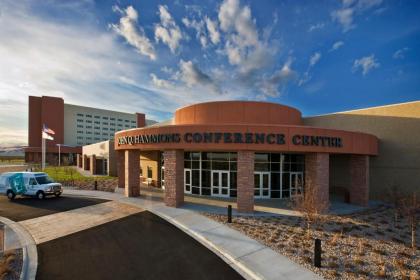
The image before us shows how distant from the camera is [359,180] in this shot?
18.6m

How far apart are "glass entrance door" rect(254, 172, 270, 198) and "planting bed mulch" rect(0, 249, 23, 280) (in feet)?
55.3

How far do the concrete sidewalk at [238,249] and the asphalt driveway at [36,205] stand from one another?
7.19 metres

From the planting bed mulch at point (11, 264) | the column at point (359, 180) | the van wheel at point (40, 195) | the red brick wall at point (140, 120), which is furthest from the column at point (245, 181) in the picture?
the red brick wall at point (140, 120)

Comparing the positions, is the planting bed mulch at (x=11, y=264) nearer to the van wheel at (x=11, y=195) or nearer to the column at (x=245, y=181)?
the column at (x=245, y=181)

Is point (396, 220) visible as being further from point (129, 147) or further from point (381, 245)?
point (129, 147)

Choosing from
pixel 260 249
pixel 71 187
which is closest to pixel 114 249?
pixel 260 249

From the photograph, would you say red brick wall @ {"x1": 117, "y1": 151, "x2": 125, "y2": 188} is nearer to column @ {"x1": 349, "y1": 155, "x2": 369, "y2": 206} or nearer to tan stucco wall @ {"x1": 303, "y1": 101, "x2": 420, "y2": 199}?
column @ {"x1": 349, "y1": 155, "x2": 369, "y2": 206}

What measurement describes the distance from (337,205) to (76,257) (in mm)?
18516

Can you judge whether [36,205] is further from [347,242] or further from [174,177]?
[347,242]

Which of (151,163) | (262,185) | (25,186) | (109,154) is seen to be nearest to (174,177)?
(262,185)

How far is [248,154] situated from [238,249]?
666 cm

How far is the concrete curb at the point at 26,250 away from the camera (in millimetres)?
8078

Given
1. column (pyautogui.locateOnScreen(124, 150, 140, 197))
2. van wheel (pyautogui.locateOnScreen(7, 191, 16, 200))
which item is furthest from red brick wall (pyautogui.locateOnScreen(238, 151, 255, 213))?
van wheel (pyautogui.locateOnScreen(7, 191, 16, 200))

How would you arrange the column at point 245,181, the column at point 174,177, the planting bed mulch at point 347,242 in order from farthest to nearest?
1. the column at point 174,177
2. the column at point 245,181
3. the planting bed mulch at point 347,242
